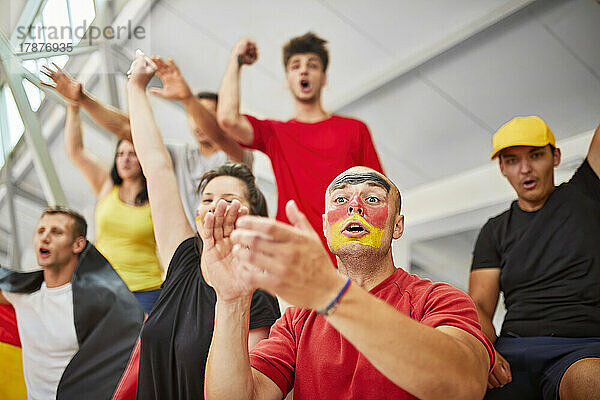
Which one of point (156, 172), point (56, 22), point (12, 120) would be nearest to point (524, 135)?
point (156, 172)

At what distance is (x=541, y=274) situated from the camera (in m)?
1.79

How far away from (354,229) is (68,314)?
104 centimetres

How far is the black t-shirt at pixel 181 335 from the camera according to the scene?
4.70 ft

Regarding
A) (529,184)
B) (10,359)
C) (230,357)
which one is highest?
(529,184)

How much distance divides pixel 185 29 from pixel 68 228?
1.13m

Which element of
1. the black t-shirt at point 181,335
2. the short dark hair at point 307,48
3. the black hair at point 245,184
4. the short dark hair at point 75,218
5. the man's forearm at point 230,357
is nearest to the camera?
the man's forearm at point 230,357

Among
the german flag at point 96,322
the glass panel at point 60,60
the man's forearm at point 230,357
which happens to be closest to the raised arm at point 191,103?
the glass panel at point 60,60

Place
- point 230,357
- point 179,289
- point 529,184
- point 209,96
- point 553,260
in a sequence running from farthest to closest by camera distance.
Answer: point 209,96, point 529,184, point 553,260, point 179,289, point 230,357

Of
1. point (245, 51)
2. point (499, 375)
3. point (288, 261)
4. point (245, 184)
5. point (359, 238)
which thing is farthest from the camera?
point (245, 51)

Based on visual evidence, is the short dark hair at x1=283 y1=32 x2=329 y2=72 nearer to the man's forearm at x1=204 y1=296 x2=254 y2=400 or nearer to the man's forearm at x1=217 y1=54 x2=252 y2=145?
the man's forearm at x1=217 y1=54 x2=252 y2=145

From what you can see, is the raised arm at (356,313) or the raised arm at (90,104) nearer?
the raised arm at (356,313)

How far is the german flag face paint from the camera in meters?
1.28

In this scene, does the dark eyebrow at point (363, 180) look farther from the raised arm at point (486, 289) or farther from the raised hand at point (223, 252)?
the raised arm at point (486, 289)

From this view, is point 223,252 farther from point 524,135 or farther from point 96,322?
point 524,135
